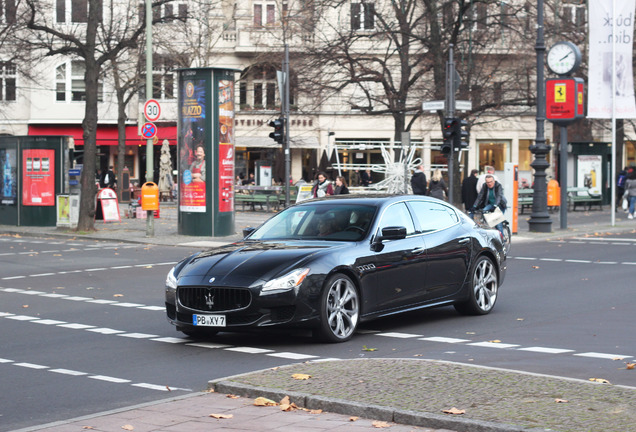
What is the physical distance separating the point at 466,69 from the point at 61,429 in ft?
100

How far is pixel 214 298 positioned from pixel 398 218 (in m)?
2.54

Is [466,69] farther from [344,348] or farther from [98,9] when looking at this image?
[344,348]

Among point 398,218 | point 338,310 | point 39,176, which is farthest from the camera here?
point 39,176

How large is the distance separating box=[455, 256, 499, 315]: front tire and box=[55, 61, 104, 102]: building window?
158 ft

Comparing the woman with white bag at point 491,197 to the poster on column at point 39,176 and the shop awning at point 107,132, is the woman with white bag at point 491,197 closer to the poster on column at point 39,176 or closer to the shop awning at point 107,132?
the poster on column at point 39,176

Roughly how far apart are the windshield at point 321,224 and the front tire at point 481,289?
6.13 ft

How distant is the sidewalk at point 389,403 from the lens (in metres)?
6.46

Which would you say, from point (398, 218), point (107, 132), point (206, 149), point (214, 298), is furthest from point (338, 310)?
point (107, 132)

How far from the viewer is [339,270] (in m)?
10.4

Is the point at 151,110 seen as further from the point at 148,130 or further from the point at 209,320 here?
the point at 209,320

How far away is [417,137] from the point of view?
195ft

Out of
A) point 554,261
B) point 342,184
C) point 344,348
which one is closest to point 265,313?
point 344,348

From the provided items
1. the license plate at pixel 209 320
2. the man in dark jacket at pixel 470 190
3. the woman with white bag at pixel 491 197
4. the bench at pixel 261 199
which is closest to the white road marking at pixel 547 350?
the license plate at pixel 209 320

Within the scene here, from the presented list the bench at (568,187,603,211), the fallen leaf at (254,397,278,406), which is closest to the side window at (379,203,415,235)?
the fallen leaf at (254,397,278,406)
